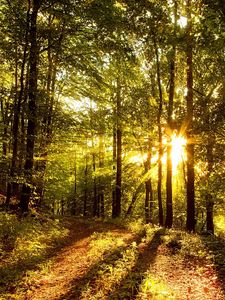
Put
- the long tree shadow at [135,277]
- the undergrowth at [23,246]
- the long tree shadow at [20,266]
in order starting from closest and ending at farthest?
the long tree shadow at [135,277] < the long tree shadow at [20,266] < the undergrowth at [23,246]

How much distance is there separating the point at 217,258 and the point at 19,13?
10.5m

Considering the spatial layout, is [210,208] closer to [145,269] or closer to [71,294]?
[145,269]

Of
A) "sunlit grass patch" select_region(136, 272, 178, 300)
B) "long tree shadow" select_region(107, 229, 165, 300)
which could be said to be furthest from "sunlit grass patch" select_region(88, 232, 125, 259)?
"sunlit grass patch" select_region(136, 272, 178, 300)

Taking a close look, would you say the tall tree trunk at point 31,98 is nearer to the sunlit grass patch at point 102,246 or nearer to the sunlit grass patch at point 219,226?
the sunlit grass patch at point 102,246

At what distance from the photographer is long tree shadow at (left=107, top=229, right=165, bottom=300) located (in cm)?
623

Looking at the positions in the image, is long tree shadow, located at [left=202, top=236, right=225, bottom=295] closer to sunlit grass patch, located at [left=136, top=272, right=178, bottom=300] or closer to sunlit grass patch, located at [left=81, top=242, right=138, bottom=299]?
sunlit grass patch, located at [left=136, top=272, right=178, bottom=300]

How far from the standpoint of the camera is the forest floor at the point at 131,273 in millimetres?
6449

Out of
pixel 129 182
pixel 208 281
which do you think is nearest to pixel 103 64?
pixel 208 281

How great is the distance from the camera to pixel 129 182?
29312 mm

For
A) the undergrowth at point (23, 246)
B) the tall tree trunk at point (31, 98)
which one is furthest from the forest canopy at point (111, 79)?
the undergrowth at point (23, 246)

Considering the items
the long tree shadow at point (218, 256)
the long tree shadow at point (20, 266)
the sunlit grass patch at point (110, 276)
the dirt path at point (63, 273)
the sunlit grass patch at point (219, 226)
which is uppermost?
the long tree shadow at point (218, 256)

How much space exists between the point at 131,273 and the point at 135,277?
0.98 feet

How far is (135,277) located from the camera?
23.6ft

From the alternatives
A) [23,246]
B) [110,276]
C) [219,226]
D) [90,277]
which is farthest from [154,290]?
[219,226]
